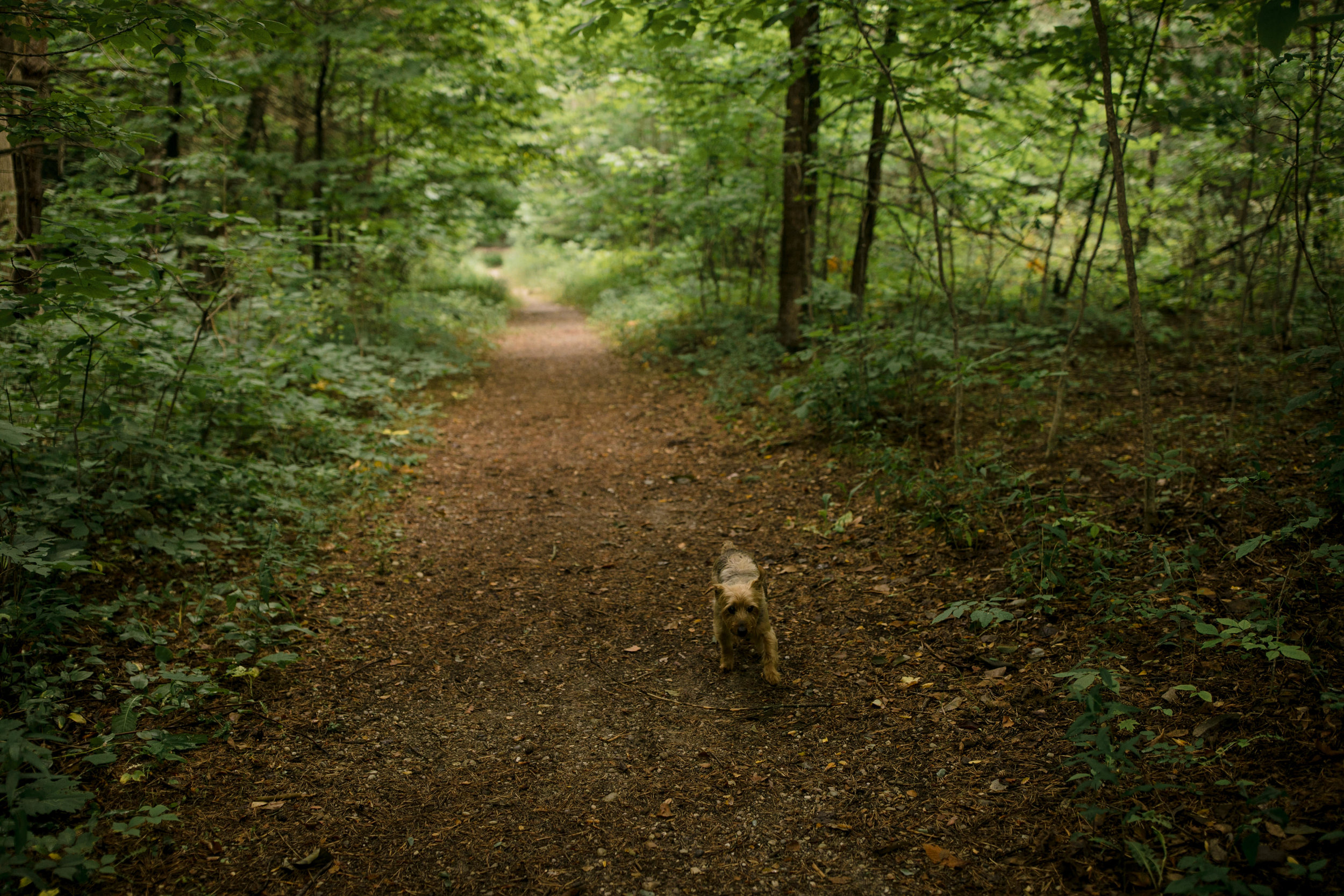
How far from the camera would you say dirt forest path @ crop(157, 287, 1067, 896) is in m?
2.54

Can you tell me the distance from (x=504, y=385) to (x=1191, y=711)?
33.0 ft

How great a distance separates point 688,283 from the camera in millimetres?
13789

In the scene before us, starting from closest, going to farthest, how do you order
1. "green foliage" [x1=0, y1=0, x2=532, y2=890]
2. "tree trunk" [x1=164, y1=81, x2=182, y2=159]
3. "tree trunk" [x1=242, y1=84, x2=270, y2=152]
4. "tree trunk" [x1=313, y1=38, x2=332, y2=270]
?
1. "green foliage" [x1=0, y1=0, x2=532, y2=890]
2. "tree trunk" [x1=164, y1=81, x2=182, y2=159]
3. "tree trunk" [x1=313, y1=38, x2=332, y2=270]
4. "tree trunk" [x1=242, y1=84, x2=270, y2=152]

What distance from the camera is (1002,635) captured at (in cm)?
368

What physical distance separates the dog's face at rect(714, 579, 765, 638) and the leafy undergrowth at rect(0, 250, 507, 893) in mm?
2446

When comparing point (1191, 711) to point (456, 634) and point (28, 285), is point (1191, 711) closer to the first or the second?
point (456, 634)

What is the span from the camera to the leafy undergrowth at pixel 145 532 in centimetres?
271

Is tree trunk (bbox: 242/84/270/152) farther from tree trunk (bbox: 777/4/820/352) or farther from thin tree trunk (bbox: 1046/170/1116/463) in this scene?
thin tree trunk (bbox: 1046/170/1116/463)

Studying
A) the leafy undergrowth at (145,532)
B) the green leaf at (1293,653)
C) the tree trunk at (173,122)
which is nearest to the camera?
the green leaf at (1293,653)

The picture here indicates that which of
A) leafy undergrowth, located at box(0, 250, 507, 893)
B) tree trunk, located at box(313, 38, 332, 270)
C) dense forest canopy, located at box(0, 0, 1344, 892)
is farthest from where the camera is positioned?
tree trunk, located at box(313, 38, 332, 270)

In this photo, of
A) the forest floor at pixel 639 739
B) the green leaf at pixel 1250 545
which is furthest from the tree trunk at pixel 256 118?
the green leaf at pixel 1250 545

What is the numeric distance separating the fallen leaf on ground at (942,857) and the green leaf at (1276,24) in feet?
8.81

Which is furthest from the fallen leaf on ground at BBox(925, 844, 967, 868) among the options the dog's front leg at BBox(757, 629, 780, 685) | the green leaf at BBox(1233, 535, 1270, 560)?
the green leaf at BBox(1233, 535, 1270, 560)

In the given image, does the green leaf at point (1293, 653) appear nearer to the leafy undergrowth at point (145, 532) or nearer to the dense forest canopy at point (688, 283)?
the dense forest canopy at point (688, 283)
